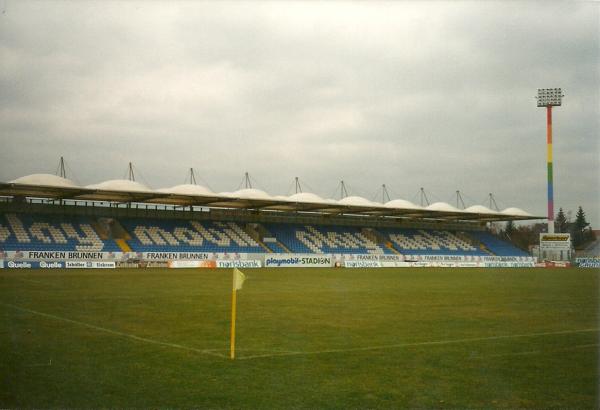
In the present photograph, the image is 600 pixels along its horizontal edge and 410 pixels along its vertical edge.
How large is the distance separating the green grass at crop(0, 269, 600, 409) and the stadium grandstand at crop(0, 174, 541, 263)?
106ft

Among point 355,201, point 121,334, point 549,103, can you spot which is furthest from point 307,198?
point 121,334

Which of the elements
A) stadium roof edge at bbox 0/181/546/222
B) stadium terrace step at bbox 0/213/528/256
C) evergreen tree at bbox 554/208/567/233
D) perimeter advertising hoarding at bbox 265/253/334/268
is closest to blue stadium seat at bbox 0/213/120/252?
stadium terrace step at bbox 0/213/528/256

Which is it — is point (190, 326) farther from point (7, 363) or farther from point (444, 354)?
point (444, 354)

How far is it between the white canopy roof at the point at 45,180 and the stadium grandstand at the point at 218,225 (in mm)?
85

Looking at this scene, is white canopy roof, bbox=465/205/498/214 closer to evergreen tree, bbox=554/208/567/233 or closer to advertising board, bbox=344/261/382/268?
advertising board, bbox=344/261/382/268

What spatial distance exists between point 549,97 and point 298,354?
230ft

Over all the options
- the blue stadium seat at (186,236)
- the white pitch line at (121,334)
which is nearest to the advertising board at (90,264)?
the blue stadium seat at (186,236)

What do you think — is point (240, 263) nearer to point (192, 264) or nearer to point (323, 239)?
point (192, 264)

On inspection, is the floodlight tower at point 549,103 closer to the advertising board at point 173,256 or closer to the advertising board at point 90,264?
the advertising board at point 173,256

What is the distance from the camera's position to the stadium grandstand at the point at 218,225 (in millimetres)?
52719

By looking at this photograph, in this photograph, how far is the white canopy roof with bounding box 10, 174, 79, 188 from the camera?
49.6 metres

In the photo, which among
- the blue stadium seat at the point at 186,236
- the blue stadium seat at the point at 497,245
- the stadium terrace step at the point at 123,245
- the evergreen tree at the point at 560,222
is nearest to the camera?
the stadium terrace step at the point at 123,245

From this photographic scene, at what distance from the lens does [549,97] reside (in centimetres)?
7244

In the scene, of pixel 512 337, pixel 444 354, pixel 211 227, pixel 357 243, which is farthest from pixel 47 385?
pixel 357 243
